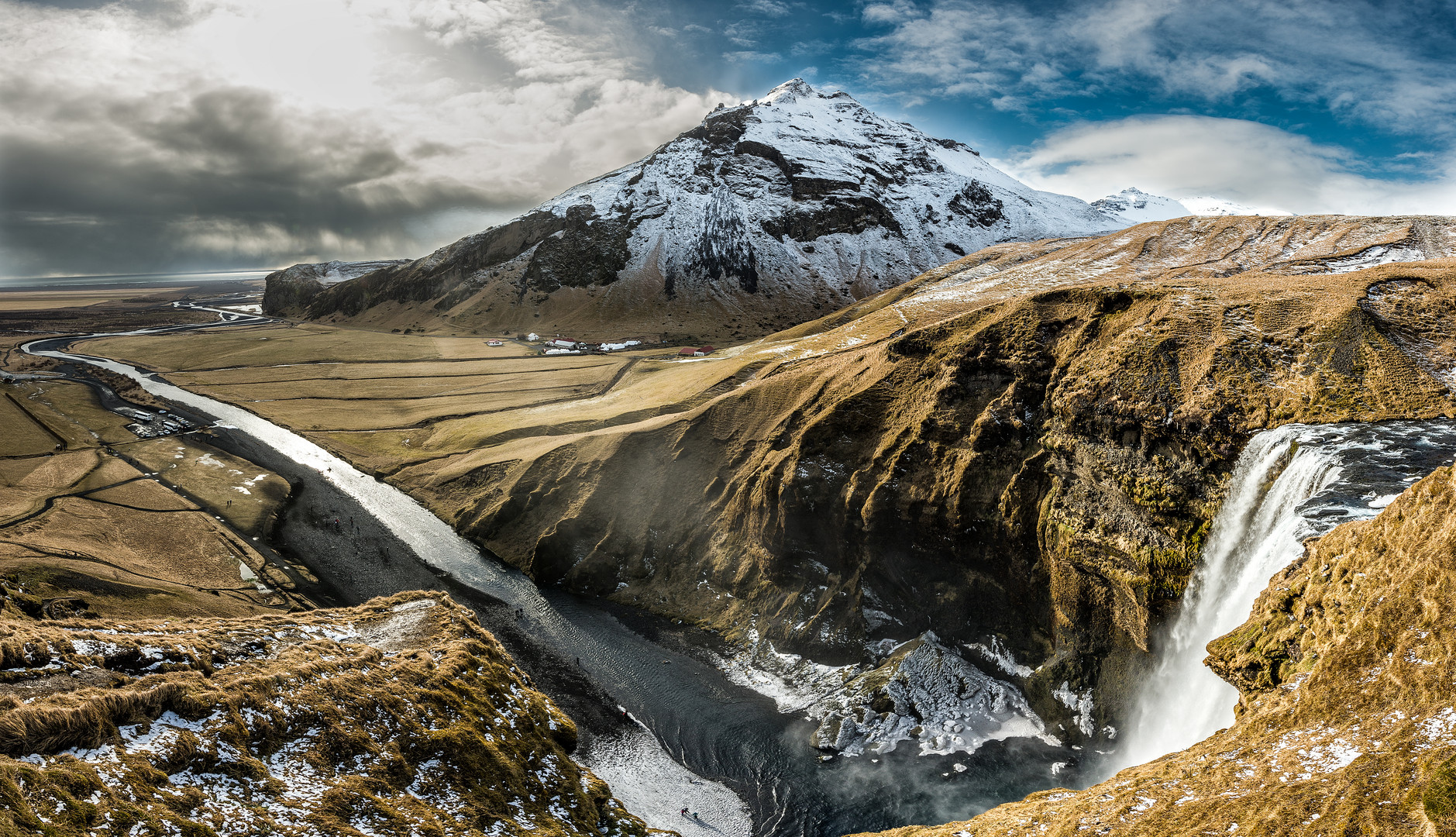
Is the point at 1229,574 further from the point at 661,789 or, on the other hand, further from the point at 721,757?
the point at 661,789

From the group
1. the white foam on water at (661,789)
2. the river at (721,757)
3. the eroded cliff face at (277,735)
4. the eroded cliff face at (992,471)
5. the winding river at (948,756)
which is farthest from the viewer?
the eroded cliff face at (992,471)

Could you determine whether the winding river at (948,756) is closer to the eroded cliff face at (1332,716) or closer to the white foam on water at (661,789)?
the white foam on water at (661,789)

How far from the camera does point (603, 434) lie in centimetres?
8244

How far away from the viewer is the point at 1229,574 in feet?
121

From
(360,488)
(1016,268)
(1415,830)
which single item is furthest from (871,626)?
(1016,268)

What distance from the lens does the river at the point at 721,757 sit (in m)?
40.5

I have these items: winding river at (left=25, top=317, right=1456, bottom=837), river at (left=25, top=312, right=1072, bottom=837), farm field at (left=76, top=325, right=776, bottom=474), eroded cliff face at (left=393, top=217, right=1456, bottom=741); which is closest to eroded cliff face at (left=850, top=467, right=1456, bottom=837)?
winding river at (left=25, top=317, right=1456, bottom=837)

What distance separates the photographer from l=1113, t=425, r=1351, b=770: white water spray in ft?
109

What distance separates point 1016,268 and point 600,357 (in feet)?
364

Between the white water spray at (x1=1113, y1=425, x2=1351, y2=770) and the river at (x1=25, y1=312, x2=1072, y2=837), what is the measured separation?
769 centimetres

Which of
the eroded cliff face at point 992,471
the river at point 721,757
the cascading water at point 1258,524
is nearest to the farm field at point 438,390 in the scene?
the eroded cliff face at point 992,471

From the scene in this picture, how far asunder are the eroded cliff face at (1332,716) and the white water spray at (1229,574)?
14.2 feet

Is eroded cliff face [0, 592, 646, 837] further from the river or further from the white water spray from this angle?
the white water spray

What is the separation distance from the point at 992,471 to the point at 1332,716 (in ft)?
108
